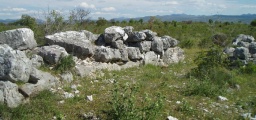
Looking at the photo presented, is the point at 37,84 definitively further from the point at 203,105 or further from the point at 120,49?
the point at 120,49

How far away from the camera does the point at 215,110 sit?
25.3 ft

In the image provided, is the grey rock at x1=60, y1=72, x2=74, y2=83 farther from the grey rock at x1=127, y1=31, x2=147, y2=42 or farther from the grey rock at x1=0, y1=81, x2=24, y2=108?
the grey rock at x1=127, y1=31, x2=147, y2=42

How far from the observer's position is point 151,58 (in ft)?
43.7

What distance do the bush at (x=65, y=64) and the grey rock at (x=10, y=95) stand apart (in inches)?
91.2

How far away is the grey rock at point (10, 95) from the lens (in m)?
6.35

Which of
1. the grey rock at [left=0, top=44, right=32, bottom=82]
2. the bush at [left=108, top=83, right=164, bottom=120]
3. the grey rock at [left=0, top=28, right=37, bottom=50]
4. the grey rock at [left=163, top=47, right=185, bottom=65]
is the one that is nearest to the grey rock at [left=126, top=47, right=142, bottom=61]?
the grey rock at [left=163, top=47, right=185, bottom=65]

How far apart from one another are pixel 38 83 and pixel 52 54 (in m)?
2.10

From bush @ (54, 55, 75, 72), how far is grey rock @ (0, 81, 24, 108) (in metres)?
2.32

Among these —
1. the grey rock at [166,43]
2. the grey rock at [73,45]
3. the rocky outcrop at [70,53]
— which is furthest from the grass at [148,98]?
the grey rock at [166,43]

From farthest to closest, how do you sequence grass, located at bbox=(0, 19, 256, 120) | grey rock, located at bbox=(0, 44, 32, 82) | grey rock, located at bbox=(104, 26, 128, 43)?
grey rock, located at bbox=(104, 26, 128, 43) < grey rock, located at bbox=(0, 44, 32, 82) < grass, located at bbox=(0, 19, 256, 120)

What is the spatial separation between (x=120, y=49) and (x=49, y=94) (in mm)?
5084

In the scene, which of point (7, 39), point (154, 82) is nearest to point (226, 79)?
point (154, 82)

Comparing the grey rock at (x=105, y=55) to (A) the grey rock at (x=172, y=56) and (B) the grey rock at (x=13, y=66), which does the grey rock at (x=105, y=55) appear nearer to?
(A) the grey rock at (x=172, y=56)

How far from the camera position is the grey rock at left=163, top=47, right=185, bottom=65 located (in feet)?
46.3
